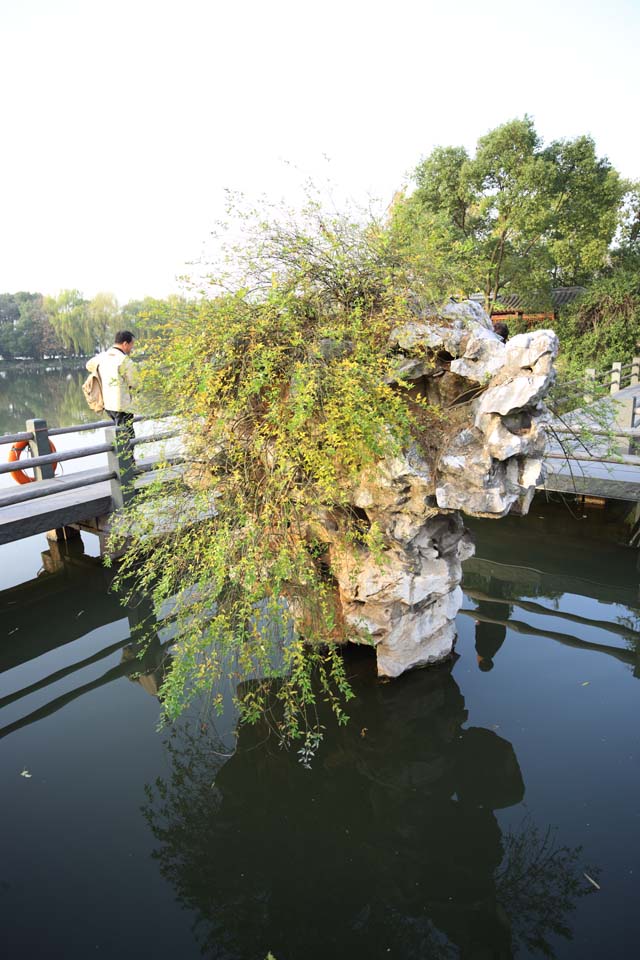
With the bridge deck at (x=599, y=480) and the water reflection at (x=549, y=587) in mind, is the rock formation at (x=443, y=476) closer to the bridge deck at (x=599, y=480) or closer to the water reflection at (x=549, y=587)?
the water reflection at (x=549, y=587)

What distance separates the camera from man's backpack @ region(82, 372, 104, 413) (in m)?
6.55

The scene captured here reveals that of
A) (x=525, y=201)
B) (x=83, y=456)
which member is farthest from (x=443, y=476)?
(x=525, y=201)

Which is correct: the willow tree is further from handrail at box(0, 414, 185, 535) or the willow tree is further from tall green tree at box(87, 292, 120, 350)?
tall green tree at box(87, 292, 120, 350)

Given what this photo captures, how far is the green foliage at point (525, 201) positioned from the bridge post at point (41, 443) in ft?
50.5

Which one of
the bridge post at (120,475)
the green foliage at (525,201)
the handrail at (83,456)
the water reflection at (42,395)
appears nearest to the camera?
the handrail at (83,456)

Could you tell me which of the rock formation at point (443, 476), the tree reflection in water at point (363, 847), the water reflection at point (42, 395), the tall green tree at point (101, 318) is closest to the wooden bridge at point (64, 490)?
the rock formation at point (443, 476)

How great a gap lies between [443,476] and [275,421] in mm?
1219

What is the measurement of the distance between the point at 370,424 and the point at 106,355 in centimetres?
386

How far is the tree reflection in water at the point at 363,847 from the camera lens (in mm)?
2832

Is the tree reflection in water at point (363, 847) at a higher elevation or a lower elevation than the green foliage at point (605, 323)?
lower

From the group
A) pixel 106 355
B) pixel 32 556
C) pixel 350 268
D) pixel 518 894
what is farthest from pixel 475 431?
pixel 32 556

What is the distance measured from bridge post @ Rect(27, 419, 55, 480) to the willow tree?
336 cm

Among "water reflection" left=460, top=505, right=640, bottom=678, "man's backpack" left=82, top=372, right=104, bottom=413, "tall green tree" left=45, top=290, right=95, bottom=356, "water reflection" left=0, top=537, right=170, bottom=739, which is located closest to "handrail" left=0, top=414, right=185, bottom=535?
"man's backpack" left=82, top=372, right=104, bottom=413

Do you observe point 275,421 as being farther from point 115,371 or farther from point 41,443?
point 41,443
